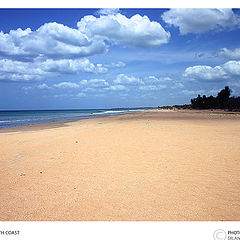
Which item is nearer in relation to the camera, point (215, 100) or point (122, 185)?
point (122, 185)

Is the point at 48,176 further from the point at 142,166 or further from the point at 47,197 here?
the point at 142,166

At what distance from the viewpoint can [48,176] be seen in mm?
4820

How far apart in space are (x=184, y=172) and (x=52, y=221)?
3.44m

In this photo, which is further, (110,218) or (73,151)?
(73,151)
